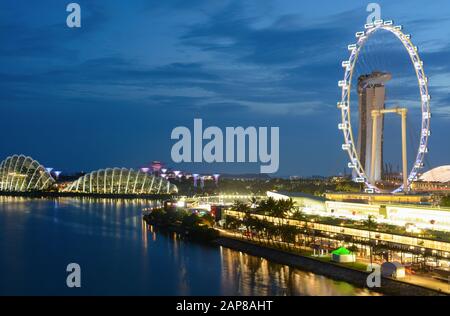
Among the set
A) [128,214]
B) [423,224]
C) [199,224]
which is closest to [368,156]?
[128,214]

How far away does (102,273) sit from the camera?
15633 millimetres

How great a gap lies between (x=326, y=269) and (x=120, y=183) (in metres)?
44.4

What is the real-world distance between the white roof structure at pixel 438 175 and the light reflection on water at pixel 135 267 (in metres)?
26.7

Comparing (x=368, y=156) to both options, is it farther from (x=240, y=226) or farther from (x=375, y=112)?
(x=240, y=226)

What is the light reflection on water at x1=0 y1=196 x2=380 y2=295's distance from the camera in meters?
13.5

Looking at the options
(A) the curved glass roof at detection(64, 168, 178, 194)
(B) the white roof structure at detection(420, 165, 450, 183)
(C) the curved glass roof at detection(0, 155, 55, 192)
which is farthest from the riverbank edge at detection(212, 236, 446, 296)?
(C) the curved glass roof at detection(0, 155, 55, 192)

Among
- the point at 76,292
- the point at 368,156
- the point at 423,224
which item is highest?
the point at 368,156

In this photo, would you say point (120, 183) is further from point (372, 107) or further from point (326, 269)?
point (326, 269)

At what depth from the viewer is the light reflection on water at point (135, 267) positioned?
44.4ft

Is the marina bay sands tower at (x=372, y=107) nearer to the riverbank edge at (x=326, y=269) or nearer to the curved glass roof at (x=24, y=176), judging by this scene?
the riverbank edge at (x=326, y=269)

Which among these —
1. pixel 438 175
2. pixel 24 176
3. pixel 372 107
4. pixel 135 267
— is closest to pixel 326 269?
pixel 135 267
